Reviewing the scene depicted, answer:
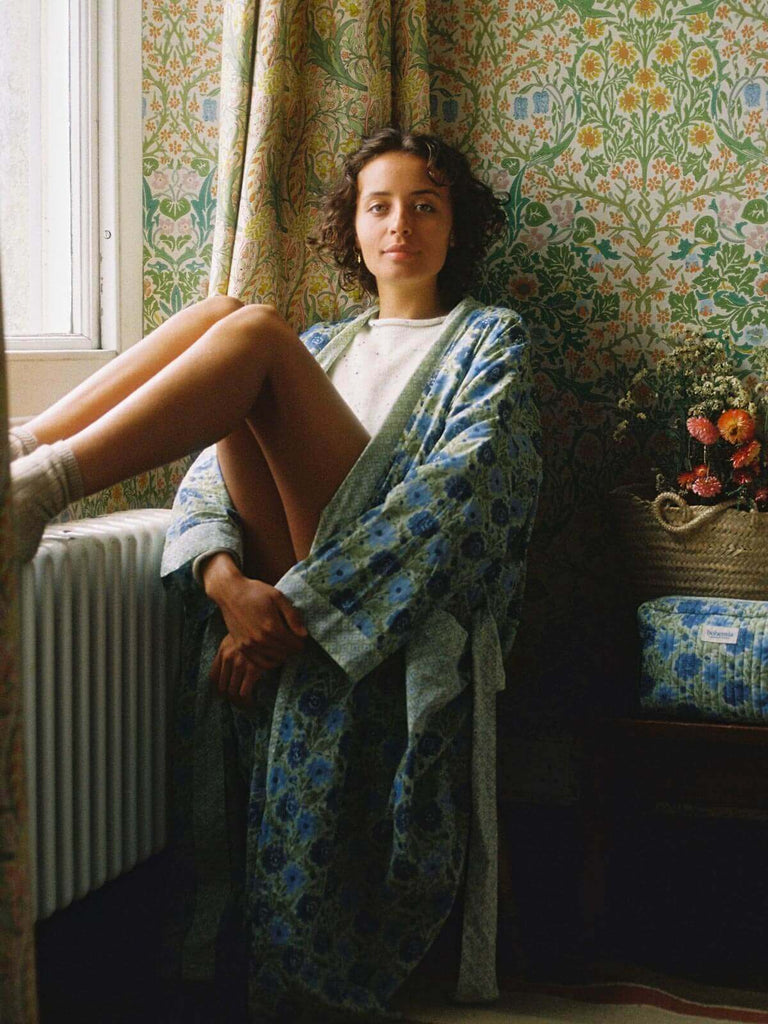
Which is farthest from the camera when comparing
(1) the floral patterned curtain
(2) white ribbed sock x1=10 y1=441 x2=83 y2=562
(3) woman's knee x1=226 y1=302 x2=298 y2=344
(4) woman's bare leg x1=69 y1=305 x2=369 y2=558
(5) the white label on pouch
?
(5) the white label on pouch

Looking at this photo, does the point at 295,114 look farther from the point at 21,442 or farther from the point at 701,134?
the point at 21,442

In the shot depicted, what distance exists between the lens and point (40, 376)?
1.86m

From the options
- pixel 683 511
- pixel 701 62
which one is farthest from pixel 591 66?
pixel 683 511

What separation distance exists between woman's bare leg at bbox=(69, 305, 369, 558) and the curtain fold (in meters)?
0.42

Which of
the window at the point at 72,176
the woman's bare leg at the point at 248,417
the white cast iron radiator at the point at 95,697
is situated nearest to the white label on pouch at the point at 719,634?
the woman's bare leg at the point at 248,417

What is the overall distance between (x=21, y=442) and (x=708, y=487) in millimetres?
1051

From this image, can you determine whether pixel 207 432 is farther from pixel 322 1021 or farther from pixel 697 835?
pixel 697 835

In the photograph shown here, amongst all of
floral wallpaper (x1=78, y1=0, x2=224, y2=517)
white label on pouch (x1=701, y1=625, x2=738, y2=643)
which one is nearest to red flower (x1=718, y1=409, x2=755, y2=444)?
white label on pouch (x1=701, y1=625, x2=738, y2=643)

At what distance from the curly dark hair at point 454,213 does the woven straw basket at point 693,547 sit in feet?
1.64

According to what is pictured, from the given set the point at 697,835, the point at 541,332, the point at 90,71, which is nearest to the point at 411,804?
the point at 697,835

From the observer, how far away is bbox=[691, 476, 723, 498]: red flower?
1.80 metres

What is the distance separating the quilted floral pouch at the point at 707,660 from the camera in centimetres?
157

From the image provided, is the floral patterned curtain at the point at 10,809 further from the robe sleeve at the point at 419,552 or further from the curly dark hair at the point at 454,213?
the curly dark hair at the point at 454,213

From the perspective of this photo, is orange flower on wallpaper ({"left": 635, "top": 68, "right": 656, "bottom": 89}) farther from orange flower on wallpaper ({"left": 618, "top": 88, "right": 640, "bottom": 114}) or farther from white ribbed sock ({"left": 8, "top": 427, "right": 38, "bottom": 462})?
white ribbed sock ({"left": 8, "top": 427, "right": 38, "bottom": 462})
